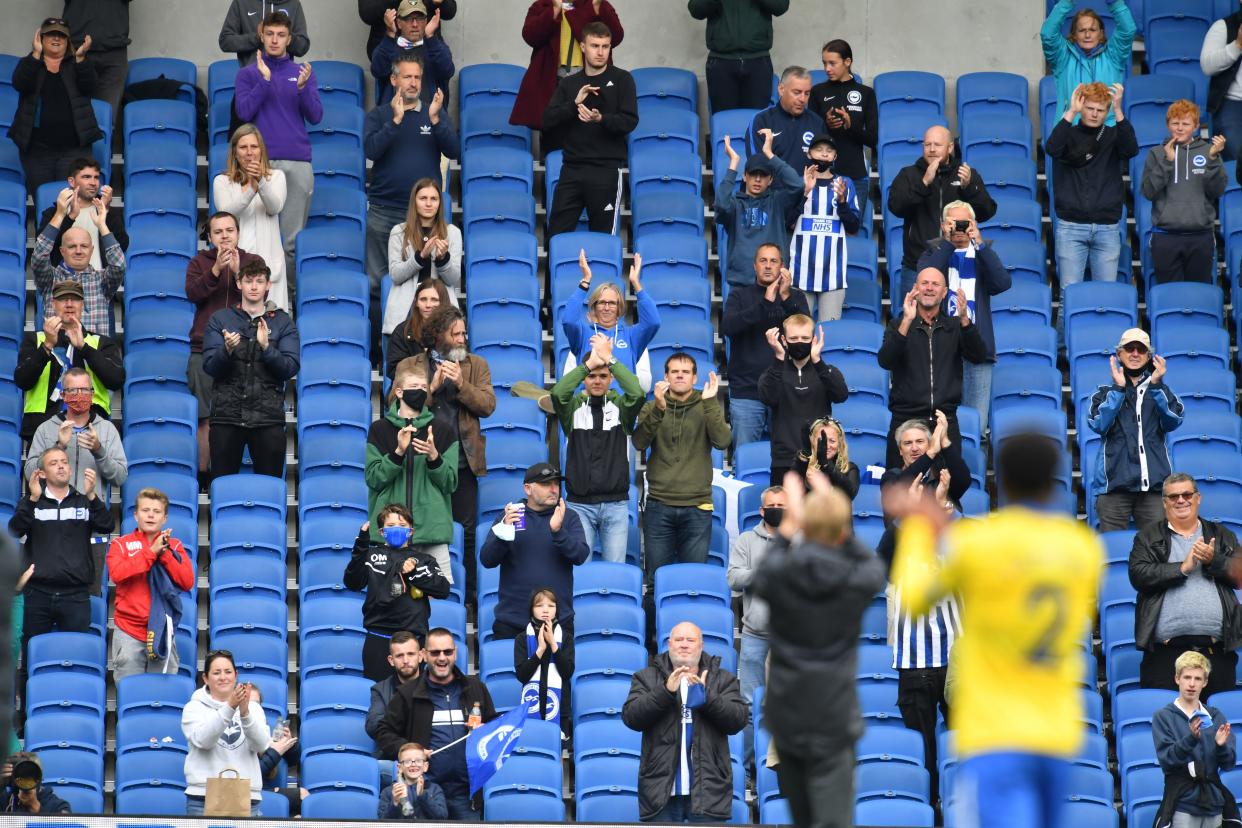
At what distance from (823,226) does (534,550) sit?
373cm

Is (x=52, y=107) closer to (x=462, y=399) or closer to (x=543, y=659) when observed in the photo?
(x=462, y=399)

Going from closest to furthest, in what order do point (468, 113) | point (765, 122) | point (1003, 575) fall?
point (1003, 575) → point (765, 122) → point (468, 113)

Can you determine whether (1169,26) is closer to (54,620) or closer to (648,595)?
(648,595)

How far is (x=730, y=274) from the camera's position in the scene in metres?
15.7

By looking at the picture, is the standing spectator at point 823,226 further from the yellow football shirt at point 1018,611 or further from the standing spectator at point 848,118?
the yellow football shirt at point 1018,611

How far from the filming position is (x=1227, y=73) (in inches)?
677

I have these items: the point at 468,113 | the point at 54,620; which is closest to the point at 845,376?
the point at 468,113

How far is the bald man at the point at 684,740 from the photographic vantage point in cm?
1219

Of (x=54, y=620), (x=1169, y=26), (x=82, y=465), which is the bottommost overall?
(x=54, y=620)

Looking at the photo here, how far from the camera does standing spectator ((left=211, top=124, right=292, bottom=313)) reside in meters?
15.4

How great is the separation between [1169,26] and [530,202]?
568 centimetres

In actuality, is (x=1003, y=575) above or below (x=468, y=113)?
below

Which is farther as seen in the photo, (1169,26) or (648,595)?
(1169,26)

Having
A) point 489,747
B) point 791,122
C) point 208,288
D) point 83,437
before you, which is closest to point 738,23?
point 791,122
